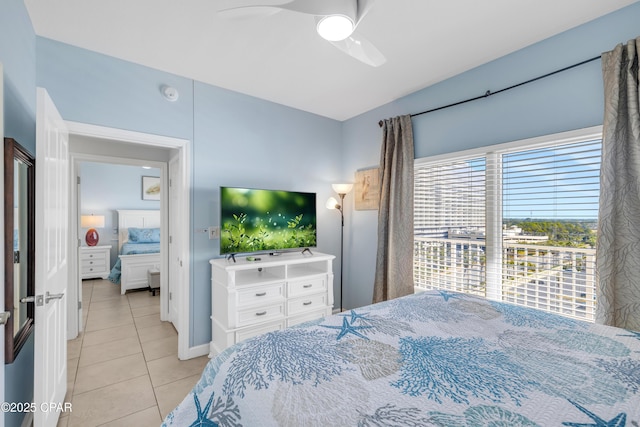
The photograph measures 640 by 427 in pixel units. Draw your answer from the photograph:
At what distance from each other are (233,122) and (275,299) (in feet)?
6.00

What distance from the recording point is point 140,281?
505cm

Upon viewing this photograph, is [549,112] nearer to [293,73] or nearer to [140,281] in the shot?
[293,73]

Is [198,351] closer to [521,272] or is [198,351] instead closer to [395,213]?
[395,213]

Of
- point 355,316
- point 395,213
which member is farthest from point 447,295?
point 395,213

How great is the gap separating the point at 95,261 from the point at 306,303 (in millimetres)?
5244

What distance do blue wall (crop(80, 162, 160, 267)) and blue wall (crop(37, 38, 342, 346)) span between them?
14.7 ft

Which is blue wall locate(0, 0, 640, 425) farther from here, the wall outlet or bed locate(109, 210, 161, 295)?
bed locate(109, 210, 161, 295)

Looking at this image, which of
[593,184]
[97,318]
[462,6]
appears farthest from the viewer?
[97,318]

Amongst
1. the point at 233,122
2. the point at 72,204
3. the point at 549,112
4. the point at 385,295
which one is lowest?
the point at 385,295

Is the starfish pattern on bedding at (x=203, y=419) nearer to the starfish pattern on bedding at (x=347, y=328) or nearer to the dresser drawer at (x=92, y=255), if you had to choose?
the starfish pattern on bedding at (x=347, y=328)

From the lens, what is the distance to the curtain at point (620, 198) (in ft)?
5.66

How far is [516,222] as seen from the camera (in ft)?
7.73

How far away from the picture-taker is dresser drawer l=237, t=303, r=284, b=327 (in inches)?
100

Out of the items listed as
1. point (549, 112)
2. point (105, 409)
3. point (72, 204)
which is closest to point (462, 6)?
point (549, 112)
